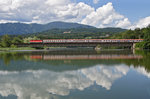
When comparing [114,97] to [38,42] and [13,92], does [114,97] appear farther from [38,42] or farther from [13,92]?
[38,42]

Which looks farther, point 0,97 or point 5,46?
point 5,46

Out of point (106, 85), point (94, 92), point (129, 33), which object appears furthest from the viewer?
point (129, 33)

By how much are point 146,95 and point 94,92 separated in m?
3.22

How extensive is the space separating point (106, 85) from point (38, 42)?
343 feet

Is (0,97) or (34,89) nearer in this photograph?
(0,97)

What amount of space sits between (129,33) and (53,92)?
14733 centimetres

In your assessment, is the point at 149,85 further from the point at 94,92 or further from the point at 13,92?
the point at 13,92

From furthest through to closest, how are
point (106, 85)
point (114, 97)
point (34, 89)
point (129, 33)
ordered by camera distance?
point (129, 33), point (106, 85), point (34, 89), point (114, 97)

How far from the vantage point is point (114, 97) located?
452 inches

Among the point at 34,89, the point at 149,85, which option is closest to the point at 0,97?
the point at 34,89

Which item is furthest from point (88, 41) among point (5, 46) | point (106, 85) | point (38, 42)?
point (106, 85)

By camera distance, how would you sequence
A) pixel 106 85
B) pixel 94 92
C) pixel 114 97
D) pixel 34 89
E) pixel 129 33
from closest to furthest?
pixel 114 97, pixel 94 92, pixel 34 89, pixel 106 85, pixel 129 33

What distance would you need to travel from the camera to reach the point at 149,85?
14.7 metres

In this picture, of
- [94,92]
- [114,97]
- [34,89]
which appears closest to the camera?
[114,97]
